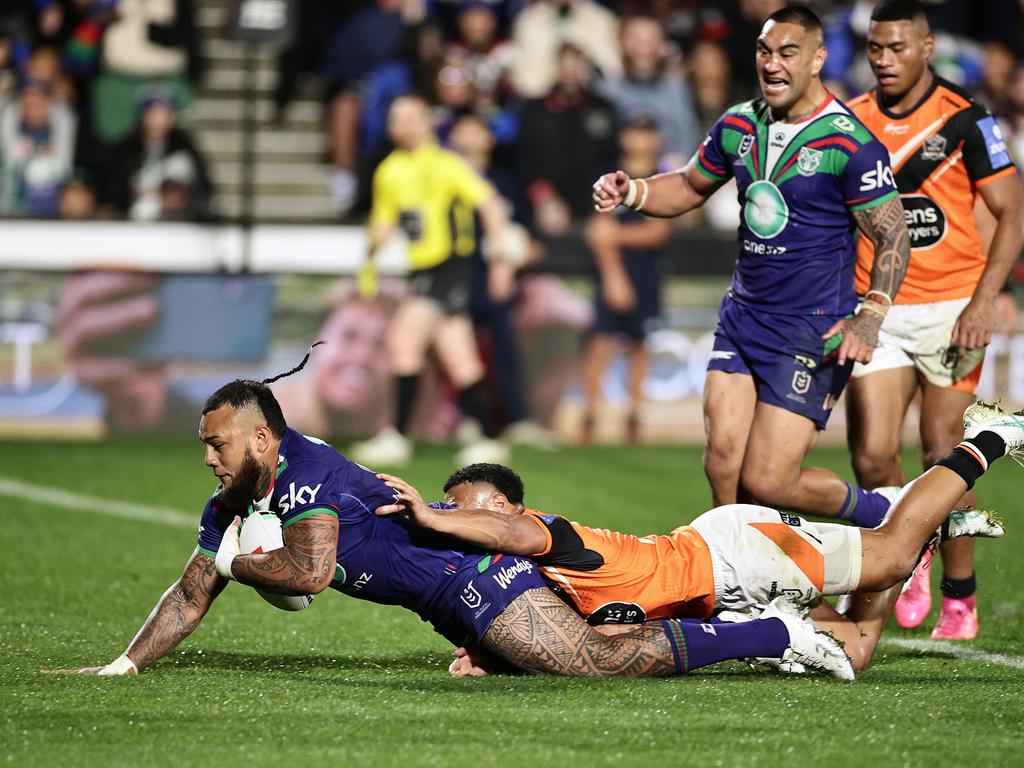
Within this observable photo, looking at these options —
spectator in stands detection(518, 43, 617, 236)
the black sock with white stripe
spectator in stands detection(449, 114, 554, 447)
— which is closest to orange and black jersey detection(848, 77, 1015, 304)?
the black sock with white stripe

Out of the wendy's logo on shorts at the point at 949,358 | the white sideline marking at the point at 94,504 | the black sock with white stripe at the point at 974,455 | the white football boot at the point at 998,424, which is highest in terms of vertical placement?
the wendy's logo on shorts at the point at 949,358

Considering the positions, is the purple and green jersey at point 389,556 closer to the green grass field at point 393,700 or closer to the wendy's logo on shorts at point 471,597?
the wendy's logo on shorts at point 471,597

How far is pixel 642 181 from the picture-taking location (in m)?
7.22

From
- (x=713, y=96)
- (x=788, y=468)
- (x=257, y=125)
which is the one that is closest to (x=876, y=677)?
(x=788, y=468)

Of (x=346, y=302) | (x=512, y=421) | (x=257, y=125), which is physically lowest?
(x=512, y=421)

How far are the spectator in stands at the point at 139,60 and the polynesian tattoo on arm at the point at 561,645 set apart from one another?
11.2 metres

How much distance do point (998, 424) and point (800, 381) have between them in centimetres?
82

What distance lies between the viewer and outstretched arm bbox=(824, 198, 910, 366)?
21.5 ft

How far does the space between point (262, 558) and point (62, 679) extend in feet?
2.72

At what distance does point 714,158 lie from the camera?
7.13 metres

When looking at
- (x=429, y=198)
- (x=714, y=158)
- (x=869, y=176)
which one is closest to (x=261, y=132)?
(x=429, y=198)

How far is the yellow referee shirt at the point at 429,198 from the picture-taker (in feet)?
44.1

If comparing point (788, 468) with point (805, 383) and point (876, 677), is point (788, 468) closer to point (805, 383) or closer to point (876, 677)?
point (805, 383)

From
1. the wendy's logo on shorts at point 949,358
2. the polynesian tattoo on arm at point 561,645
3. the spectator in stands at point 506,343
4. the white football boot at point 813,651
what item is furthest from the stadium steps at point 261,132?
the white football boot at point 813,651
